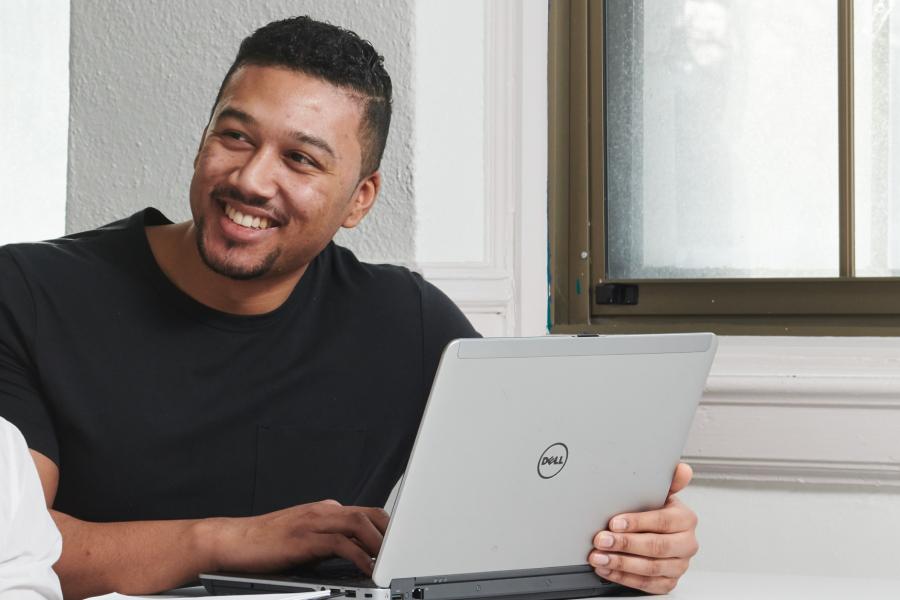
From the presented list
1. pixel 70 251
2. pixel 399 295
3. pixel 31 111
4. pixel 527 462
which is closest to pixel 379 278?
pixel 399 295

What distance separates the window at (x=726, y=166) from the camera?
1.84 metres

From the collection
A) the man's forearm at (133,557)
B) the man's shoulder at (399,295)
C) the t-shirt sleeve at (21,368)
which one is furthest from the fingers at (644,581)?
the t-shirt sleeve at (21,368)

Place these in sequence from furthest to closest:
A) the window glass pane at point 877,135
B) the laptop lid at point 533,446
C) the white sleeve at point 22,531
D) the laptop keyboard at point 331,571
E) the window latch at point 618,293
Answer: the window latch at point 618,293 → the window glass pane at point 877,135 → the laptop keyboard at point 331,571 → the laptop lid at point 533,446 → the white sleeve at point 22,531

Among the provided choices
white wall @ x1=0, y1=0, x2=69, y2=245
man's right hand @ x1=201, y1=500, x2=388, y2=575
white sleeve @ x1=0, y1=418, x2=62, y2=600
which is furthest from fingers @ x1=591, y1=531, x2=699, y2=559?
white wall @ x1=0, y1=0, x2=69, y2=245

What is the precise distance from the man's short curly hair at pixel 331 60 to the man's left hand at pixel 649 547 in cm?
60

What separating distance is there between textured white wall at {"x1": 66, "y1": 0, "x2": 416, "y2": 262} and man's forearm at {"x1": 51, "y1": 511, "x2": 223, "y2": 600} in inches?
31.4

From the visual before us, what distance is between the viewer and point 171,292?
1370 millimetres

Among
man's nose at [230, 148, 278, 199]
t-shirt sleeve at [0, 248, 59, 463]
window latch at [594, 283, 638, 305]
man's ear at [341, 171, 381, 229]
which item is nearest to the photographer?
t-shirt sleeve at [0, 248, 59, 463]

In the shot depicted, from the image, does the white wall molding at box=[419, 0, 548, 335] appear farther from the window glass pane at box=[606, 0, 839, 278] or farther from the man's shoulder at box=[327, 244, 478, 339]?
the man's shoulder at box=[327, 244, 478, 339]

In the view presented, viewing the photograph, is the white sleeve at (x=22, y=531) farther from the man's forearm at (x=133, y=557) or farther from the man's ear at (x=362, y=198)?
the man's ear at (x=362, y=198)

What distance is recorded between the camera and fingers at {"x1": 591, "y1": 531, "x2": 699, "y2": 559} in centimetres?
109

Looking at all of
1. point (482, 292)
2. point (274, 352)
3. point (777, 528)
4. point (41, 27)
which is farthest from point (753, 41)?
point (41, 27)

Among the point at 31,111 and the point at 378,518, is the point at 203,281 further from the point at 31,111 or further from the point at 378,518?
the point at 31,111

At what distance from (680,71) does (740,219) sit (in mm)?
271
